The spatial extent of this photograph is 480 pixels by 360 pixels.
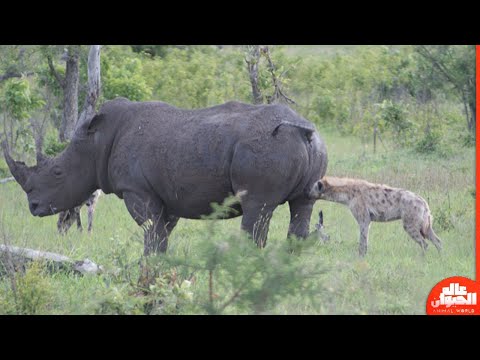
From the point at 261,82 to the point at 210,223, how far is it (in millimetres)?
10306

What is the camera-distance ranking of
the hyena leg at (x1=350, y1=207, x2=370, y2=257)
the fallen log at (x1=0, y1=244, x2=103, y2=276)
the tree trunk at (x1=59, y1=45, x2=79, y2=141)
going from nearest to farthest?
the fallen log at (x1=0, y1=244, x2=103, y2=276)
the hyena leg at (x1=350, y1=207, x2=370, y2=257)
the tree trunk at (x1=59, y1=45, x2=79, y2=141)

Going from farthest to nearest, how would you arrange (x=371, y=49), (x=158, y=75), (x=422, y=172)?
1. (x=371, y=49)
2. (x=158, y=75)
3. (x=422, y=172)

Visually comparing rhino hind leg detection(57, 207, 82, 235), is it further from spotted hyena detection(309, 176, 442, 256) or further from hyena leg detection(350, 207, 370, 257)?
hyena leg detection(350, 207, 370, 257)

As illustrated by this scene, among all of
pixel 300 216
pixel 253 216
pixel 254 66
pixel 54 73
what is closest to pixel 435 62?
pixel 254 66

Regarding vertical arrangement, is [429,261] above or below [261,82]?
below

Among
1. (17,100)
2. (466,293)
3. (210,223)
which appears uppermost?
(17,100)

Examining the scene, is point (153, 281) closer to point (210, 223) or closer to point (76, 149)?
point (210, 223)

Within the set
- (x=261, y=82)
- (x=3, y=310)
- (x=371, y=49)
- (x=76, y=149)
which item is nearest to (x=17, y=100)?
(x=261, y=82)

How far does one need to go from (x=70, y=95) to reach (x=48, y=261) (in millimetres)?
8338

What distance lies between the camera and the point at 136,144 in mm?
10656

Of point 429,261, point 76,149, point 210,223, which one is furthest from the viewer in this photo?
point 76,149

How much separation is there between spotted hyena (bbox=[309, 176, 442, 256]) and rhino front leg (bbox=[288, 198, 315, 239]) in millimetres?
136

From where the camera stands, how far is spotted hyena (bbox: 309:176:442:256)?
10.8 m

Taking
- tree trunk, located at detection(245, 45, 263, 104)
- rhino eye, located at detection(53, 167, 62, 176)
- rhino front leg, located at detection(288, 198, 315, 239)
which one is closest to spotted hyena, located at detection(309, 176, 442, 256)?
rhino front leg, located at detection(288, 198, 315, 239)
